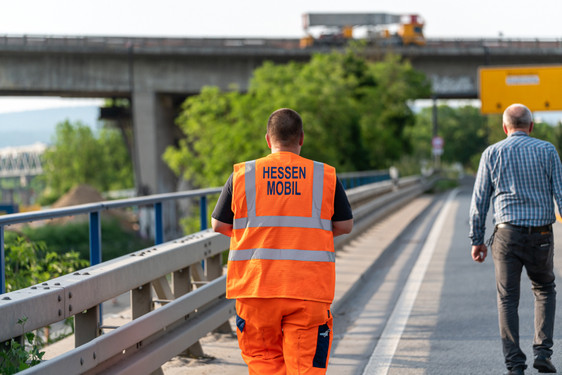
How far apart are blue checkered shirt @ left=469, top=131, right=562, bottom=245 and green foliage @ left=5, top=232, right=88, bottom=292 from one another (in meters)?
3.67

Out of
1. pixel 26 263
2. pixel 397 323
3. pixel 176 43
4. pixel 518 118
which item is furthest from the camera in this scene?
pixel 176 43

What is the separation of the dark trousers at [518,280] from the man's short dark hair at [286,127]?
2201 mm

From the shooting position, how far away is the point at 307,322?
157 inches

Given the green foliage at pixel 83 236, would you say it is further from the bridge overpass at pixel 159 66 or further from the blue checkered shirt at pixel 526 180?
the blue checkered shirt at pixel 526 180

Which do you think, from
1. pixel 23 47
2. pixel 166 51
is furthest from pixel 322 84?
pixel 23 47

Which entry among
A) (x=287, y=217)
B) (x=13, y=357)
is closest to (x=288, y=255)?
(x=287, y=217)

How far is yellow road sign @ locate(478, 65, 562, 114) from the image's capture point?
31.7 meters

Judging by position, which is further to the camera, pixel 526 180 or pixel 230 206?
pixel 526 180

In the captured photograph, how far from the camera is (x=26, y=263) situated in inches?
300

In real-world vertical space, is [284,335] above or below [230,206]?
below

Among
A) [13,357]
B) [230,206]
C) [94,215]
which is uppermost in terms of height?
[230,206]

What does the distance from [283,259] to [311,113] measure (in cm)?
3745

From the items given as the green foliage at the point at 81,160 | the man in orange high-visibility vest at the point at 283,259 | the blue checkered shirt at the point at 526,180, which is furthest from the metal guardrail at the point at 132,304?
the green foliage at the point at 81,160

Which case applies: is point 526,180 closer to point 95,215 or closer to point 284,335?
point 284,335
